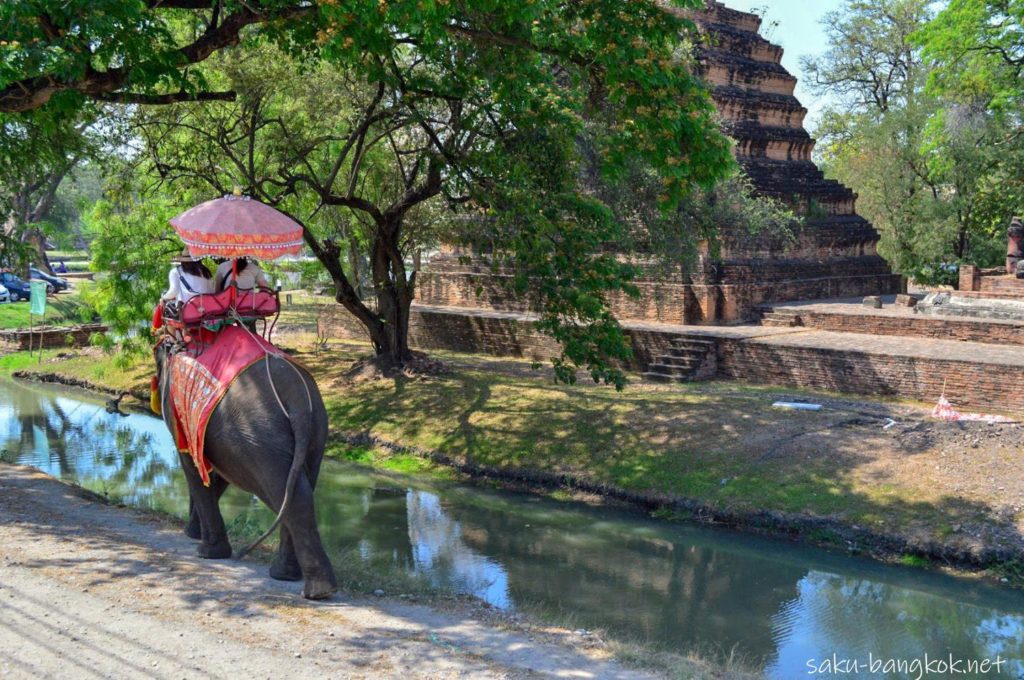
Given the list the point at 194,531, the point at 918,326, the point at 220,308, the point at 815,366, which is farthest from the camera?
the point at 918,326

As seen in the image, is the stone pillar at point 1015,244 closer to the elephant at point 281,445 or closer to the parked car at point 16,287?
the elephant at point 281,445

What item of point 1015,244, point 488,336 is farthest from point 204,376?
point 1015,244

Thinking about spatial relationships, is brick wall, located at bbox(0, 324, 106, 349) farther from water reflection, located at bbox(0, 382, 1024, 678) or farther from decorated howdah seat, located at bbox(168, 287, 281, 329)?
decorated howdah seat, located at bbox(168, 287, 281, 329)

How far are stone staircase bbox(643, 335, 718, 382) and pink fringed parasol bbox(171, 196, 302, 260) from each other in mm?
9600

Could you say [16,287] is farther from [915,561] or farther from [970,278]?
[915,561]

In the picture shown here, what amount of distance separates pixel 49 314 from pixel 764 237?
19236 millimetres

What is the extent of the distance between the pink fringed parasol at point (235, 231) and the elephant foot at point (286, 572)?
2.08 metres

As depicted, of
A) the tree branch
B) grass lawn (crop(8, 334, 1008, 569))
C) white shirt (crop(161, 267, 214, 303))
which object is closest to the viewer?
white shirt (crop(161, 267, 214, 303))

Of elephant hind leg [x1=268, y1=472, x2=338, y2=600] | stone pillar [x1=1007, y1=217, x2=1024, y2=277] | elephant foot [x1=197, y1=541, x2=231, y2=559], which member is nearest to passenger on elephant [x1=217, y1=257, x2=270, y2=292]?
elephant hind leg [x1=268, y1=472, x2=338, y2=600]

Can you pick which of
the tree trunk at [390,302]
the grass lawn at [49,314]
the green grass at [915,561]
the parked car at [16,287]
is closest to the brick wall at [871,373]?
the green grass at [915,561]

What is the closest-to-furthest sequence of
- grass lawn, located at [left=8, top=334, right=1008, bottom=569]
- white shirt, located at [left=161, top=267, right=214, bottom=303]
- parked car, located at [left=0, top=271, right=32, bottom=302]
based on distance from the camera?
1. white shirt, located at [left=161, top=267, right=214, bottom=303]
2. grass lawn, located at [left=8, top=334, right=1008, bottom=569]
3. parked car, located at [left=0, top=271, right=32, bottom=302]

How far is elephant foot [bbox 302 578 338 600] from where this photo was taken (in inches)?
255

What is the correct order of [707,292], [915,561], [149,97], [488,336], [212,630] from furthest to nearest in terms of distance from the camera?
1. [488,336]
2. [707,292]
3. [149,97]
4. [915,561]
5. [212,630]

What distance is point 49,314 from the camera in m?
28.1
